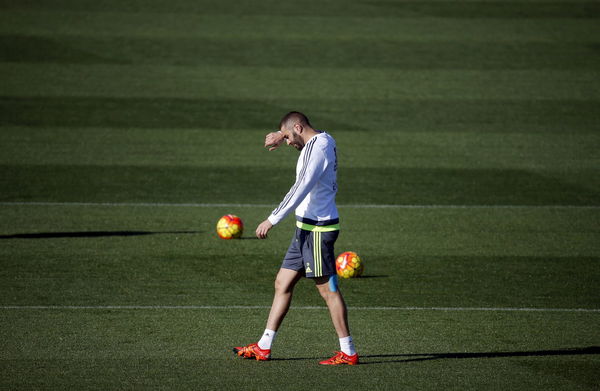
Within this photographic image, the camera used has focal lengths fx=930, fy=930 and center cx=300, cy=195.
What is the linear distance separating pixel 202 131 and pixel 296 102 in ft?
9.40

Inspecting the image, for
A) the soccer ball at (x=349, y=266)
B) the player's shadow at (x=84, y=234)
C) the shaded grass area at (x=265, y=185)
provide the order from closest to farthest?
the soccer ball at (x=349, y=266) < the player's shadow at (x=84, y=234) < the shaded grass area at (x=265, y=185)

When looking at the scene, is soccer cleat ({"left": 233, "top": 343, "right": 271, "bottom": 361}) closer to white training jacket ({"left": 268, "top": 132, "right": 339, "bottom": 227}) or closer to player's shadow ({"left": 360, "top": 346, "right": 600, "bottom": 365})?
player's shadow ({"left": 360, "top": 346, "right": 600, "bottom": 365})

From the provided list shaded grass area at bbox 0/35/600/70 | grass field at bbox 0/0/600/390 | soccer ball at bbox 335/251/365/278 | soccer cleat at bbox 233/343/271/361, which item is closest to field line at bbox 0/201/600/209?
grass field at bbox 0/0/600/390

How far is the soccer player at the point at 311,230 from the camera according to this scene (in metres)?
7.63

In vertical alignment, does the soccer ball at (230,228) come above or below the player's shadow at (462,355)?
above

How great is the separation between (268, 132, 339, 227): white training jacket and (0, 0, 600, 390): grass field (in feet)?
4.12

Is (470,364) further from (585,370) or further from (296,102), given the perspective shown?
(296,102)

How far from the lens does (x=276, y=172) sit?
17.8 metres

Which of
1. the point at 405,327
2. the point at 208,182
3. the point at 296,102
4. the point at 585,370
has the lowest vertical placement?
the point at 585,370

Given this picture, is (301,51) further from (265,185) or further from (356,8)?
(265,185)

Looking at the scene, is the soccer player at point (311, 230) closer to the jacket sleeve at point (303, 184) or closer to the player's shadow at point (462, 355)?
the jacket sleeve at point (303, 184)

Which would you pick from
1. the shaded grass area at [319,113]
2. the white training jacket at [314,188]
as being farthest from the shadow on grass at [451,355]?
the shaded grass area at [319,113]

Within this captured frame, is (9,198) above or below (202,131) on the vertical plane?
below

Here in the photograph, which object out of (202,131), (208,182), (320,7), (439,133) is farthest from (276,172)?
(320,7)
